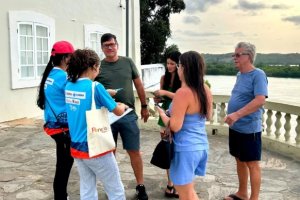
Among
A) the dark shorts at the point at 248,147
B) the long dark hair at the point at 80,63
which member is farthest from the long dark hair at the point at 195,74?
the dark shorts at the point at 248,147

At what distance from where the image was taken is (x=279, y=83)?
28.8 feet

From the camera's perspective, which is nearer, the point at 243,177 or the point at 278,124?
the point at 243,177

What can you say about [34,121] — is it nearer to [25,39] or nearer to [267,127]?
[25,39]

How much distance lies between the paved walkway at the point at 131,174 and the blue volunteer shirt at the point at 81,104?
141 centimetres

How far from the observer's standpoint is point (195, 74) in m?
2.78

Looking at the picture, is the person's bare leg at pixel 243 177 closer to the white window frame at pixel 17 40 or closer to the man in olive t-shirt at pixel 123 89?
the man in olive t-shirt at pixel 123 89

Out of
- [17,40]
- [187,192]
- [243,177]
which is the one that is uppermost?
[17,40]

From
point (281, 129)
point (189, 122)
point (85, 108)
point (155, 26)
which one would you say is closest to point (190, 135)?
point (189, 122)

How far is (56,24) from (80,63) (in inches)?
287

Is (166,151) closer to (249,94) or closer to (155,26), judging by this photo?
(249,94)

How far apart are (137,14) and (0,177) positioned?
11075 mm

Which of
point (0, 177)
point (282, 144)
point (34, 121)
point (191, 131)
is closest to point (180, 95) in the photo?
point (191, 131)

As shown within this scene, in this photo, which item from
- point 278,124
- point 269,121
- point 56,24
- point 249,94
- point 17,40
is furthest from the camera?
point 56,24

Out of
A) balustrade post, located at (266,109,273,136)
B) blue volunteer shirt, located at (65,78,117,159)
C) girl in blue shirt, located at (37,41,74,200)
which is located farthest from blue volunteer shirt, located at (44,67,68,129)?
balustrade post, located at (266,109,273,136)
